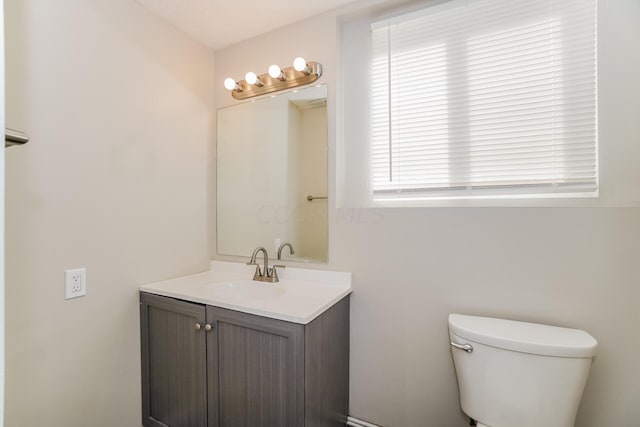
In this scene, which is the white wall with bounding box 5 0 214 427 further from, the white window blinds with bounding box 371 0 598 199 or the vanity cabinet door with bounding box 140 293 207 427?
the white window blinds with bounding box 371 0 598 199

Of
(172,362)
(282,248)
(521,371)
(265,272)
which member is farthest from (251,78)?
(521,371)

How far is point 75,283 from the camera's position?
128 centimetres

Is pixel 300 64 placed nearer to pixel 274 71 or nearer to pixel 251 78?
pixel 274 71

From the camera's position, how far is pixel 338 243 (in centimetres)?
161

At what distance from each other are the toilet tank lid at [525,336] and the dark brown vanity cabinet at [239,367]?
1.90ft

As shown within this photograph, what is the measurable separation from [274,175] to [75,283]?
109cm

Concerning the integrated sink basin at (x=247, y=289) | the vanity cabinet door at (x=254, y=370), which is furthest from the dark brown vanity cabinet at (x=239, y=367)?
the integrated sink basin at (x=247, y=289)

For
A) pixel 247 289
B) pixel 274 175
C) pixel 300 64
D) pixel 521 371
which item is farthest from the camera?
pixel 274 175

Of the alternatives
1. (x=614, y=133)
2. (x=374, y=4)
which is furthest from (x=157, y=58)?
(x=614, y=133)

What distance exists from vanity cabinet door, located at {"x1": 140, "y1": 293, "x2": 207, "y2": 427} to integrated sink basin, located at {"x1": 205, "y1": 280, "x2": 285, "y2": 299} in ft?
0.78

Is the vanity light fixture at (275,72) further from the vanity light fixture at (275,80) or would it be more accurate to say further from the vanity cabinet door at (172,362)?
the vanity cabinet door at (172,362)

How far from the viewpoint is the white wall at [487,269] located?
3.70 ft

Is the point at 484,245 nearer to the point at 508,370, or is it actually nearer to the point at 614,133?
the point at 508,370

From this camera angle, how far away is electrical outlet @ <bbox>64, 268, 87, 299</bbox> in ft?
4.10
